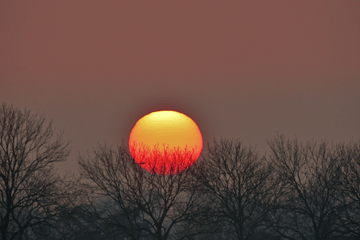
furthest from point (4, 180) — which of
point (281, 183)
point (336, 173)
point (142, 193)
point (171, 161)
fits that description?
point (336, 173)

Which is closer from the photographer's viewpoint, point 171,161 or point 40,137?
point 40,137

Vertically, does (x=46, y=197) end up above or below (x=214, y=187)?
below

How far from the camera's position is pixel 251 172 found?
1216 inches

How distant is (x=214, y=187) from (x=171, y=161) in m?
3.88

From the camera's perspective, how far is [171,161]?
100ft

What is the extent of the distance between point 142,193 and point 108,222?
3.07 m

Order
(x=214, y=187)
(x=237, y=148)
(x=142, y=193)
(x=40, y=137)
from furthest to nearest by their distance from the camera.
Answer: (x=237, y=148)
(x=214, y=187)
(x=142, y=193)
(x=40, y=137)

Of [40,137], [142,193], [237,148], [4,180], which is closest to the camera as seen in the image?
[4,180]

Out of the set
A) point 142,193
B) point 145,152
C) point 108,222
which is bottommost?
point 108,222

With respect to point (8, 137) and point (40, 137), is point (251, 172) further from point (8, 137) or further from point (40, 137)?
point (8, 137)

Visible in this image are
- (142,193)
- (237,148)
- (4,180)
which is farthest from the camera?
(237,148)

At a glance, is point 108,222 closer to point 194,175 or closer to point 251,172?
point 194,175

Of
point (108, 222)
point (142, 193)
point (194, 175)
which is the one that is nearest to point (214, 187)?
point (194, 175)

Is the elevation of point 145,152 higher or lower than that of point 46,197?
higher
